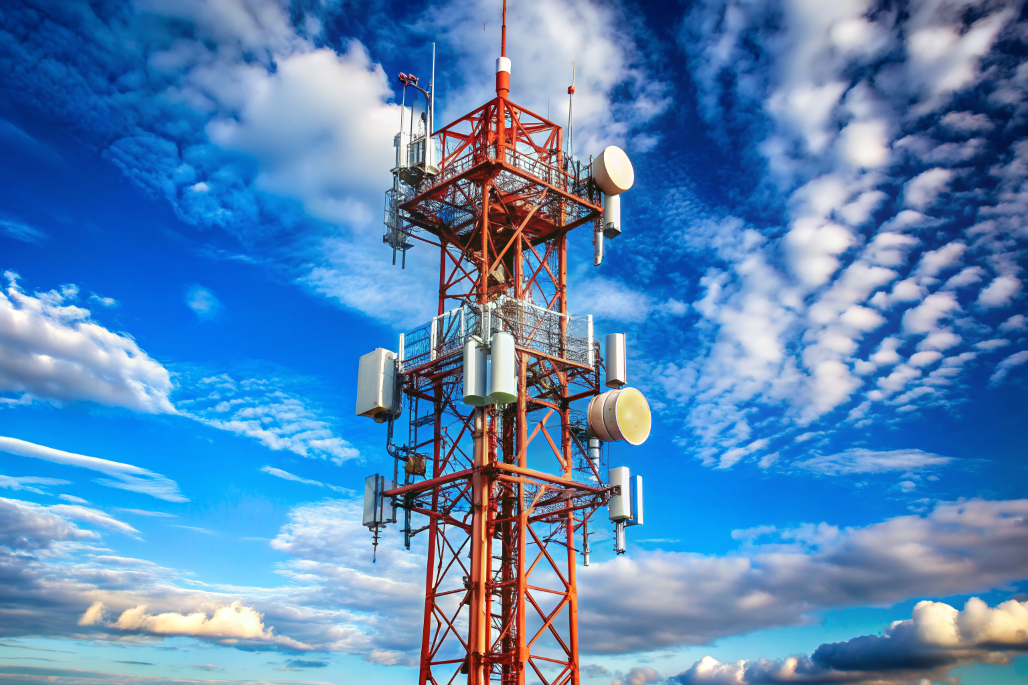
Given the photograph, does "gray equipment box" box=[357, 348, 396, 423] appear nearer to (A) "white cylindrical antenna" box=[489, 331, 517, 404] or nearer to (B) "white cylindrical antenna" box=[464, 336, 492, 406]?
(B) "white cylindrical antenna" box=[464, 336, 492, 406]

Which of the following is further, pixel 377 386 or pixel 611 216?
pixel 611 216

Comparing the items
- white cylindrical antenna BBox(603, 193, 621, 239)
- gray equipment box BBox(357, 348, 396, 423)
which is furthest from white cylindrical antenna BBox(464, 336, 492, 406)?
white cylindrical antenna BBox(603, 193, 621, 239)

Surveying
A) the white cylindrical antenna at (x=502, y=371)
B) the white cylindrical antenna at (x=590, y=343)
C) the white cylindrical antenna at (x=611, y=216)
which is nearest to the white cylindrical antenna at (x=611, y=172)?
the white cylindrical antenna at (x=611, y=216)

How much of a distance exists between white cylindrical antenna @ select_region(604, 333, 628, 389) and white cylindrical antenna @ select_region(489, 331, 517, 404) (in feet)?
30.2

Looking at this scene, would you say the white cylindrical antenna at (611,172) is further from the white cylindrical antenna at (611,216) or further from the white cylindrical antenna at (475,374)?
the white cylindrical antenna at (475,374)

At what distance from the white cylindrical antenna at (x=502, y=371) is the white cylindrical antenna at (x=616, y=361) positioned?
9.21m

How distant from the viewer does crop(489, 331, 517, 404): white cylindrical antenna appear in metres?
→ 52.5

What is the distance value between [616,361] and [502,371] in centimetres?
1033

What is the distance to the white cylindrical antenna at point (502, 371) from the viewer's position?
172ft

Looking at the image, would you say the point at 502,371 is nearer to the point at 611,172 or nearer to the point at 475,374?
the point at 475,374

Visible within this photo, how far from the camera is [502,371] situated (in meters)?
52.7

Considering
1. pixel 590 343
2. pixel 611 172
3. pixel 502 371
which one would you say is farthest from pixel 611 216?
pixel 502 371

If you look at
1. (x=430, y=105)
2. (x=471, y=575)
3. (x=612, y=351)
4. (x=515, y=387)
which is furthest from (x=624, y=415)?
(x=430, y=105)

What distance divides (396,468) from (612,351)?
15.2 meters
